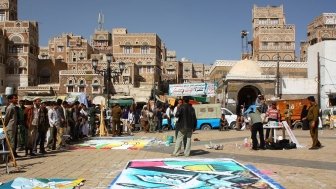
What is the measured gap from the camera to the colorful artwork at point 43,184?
755 centimetres

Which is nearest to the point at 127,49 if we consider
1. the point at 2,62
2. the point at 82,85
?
the point at 82,85

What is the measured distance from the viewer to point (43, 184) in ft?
25.4

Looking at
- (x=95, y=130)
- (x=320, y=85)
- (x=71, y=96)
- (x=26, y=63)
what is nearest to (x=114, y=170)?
(x=95, y=130)

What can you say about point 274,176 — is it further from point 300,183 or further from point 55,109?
point 55,109

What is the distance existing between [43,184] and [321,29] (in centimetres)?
8558

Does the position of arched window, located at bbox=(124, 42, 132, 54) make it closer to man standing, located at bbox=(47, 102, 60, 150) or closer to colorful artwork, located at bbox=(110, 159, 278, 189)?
man standing, located at bbox=(47, 102, 60, 150)

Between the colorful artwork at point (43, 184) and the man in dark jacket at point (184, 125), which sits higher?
the man in dark jacket at point (184, 125)

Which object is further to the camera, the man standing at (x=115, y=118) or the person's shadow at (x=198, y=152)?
the man standing at (x=115, y=118)

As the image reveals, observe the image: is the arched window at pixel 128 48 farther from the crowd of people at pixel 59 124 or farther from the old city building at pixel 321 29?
the crowd of people at pixel 59 124

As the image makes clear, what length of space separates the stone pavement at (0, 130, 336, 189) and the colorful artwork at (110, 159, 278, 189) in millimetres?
612

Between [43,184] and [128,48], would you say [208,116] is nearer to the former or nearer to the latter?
[43,184]

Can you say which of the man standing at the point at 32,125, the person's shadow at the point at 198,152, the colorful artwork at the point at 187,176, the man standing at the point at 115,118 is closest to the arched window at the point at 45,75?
the man standing at the point at 115,118

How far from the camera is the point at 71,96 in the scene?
97.3ft

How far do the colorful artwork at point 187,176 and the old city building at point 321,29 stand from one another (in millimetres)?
79683
